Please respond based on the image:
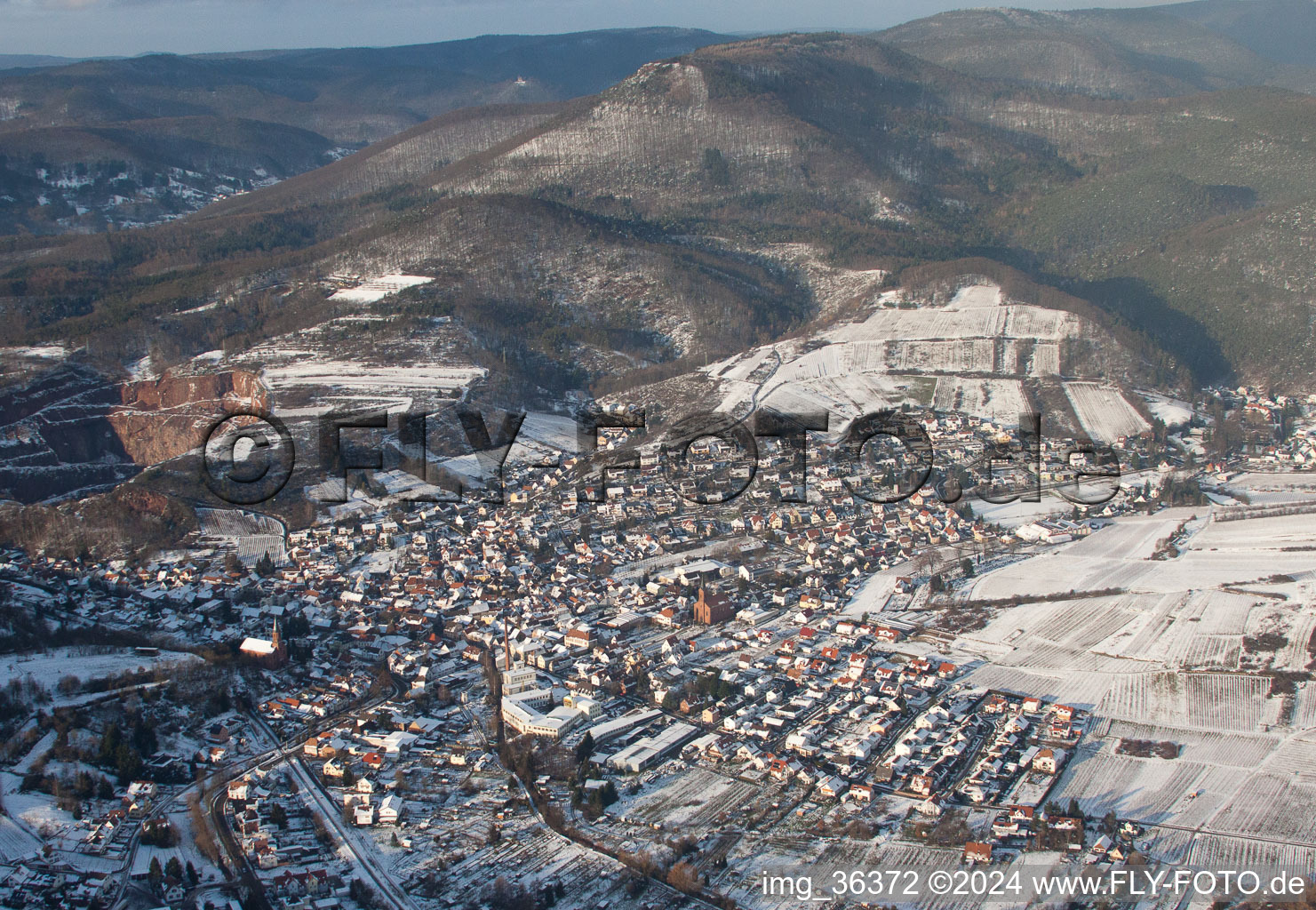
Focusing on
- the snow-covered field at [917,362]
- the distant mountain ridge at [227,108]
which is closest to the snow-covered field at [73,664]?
the snow-covered field at [917,362]

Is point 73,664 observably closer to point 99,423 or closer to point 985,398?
point 99,423

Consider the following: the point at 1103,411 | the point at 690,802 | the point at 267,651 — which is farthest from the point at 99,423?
the point at 1103,411

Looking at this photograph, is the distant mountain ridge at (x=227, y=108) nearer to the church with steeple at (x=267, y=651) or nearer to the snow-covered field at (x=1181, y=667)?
the church with steeple at (x=267, y=651)

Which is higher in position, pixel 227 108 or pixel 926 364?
pixel 227 108

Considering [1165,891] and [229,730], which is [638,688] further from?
[1165,891]

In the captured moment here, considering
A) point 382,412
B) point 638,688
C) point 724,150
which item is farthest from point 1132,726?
point 724,150

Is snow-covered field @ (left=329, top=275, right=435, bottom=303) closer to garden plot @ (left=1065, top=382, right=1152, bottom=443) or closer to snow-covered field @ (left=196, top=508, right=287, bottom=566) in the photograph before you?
snow-covered field @ (left=196, top=508, right=287, bottom=566)
